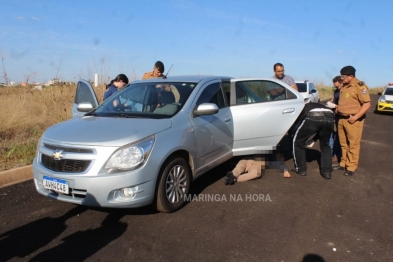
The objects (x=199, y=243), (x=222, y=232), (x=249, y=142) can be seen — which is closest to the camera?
(x=199, y=243)

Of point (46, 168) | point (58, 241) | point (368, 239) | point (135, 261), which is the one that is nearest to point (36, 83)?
point (46, 168)

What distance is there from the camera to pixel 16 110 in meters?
8.51

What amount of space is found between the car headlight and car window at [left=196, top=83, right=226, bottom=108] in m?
1.28

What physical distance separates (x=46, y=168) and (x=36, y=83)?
7557 millimetres

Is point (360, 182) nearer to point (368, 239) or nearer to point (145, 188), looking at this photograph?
point (368, 239)

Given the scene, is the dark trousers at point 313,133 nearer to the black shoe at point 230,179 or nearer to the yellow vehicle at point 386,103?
the black shoe at point 230,179

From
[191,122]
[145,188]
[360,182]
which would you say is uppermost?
[191,122]

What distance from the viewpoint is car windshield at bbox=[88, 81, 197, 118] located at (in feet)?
13.9

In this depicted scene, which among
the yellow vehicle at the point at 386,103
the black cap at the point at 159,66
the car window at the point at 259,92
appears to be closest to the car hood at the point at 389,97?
the yellow vehicle at the point at 386,103

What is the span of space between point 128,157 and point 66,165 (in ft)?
2.26

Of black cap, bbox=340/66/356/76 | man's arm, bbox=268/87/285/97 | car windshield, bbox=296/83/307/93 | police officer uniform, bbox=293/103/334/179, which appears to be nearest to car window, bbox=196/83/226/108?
man's arm, bbox=268/87/285/97

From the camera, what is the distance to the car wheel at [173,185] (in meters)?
3.70

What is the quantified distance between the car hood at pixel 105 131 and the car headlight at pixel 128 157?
7 cm

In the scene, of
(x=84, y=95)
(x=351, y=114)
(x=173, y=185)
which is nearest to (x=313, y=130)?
(x=351, y=114)
